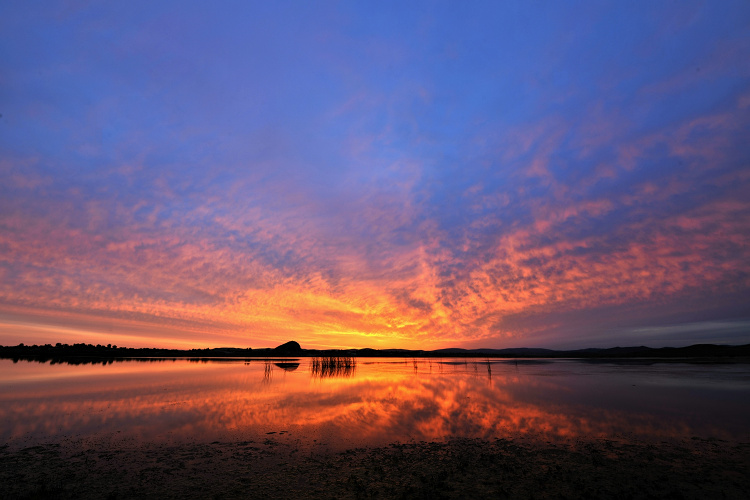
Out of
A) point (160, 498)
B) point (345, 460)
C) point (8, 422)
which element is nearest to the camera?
point (160, 498)

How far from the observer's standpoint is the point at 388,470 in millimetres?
10516

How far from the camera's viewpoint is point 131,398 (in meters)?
23.2

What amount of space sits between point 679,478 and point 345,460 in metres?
9.54

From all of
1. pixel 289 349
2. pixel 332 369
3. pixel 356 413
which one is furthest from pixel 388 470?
pixel 289 349

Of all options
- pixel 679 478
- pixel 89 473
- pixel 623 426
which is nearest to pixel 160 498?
pixel 89 473

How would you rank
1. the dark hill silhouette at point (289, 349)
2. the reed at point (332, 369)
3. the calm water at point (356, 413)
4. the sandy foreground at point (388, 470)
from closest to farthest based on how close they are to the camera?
the sandy foreground at point (388, 470)
the calm water at point (356, 413)
the reed at point (332, 369)
the dark hill silhouette at point (289, 349)

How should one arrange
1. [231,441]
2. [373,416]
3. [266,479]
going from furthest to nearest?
[373,416] < [231,441] < [266,479]

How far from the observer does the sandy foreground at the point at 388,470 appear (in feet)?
29.1

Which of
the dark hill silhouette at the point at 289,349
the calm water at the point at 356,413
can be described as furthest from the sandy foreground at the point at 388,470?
the dark hill silhouette at the point at 289,349

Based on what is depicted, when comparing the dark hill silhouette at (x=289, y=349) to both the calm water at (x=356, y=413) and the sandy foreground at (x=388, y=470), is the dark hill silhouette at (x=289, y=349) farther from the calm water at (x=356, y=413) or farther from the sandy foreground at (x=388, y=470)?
the sandy foreground at (x=388, y=470)

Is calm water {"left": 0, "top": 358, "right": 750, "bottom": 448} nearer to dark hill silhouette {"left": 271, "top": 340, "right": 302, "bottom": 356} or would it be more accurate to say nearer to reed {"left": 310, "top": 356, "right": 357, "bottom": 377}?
reed {"left": 310, "top": 356, "right": 357, "bottom": 377}

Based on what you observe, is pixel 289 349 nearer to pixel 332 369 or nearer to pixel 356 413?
pixel 332 369

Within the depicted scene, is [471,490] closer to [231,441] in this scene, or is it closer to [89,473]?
[231,441]

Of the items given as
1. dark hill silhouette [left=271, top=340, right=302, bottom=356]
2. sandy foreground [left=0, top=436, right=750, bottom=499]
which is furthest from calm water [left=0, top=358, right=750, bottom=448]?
dark hill silhouette [left=271, top=340, right=302, bottom=356]
